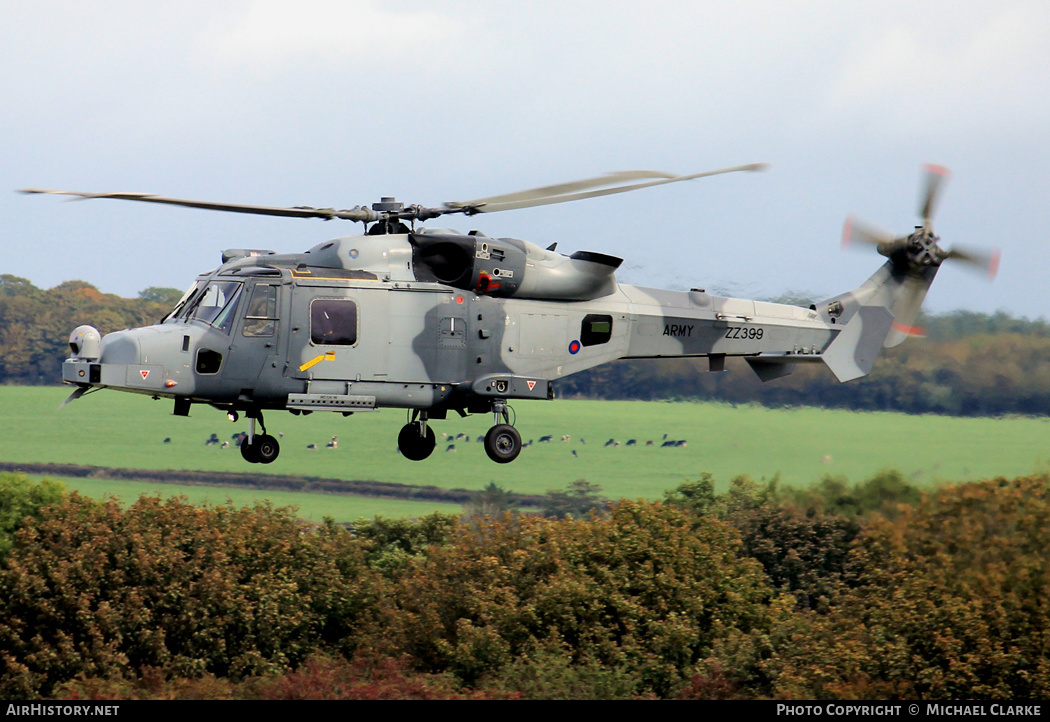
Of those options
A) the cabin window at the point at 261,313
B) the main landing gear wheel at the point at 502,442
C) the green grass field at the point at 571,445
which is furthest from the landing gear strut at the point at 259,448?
the green grass field at the point at 571,445

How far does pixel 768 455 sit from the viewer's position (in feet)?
148

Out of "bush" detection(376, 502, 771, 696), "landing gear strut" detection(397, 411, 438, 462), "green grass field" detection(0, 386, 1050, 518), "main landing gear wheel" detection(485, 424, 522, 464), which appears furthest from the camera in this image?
"bush" detection(376, 502, 771, 696)

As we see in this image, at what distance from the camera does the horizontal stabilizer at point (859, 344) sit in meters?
24.4

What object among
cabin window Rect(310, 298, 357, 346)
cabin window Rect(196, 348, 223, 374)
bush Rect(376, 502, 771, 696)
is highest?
cabin window Rect(310, 298, 357, 346)

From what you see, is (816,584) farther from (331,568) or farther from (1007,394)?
(1007,394)

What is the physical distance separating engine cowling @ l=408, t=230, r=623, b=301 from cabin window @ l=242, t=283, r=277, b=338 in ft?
8.21

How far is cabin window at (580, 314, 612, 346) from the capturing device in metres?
22.0

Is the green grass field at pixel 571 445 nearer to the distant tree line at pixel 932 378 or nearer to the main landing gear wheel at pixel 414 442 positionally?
the distant tree line at pixel 932 378

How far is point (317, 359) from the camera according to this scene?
19750mm

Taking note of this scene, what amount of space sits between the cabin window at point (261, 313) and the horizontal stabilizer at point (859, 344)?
10712 millimetres

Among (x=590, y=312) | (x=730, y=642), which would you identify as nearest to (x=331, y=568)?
(x=730, y=642)

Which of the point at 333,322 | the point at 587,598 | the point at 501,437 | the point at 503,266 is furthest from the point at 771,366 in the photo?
the point at 587,598

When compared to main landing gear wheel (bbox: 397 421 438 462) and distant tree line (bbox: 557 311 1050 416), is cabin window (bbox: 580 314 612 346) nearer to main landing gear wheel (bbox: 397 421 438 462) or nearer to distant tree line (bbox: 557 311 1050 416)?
main landing gear wheel (bbox: 397 421 438 462)
